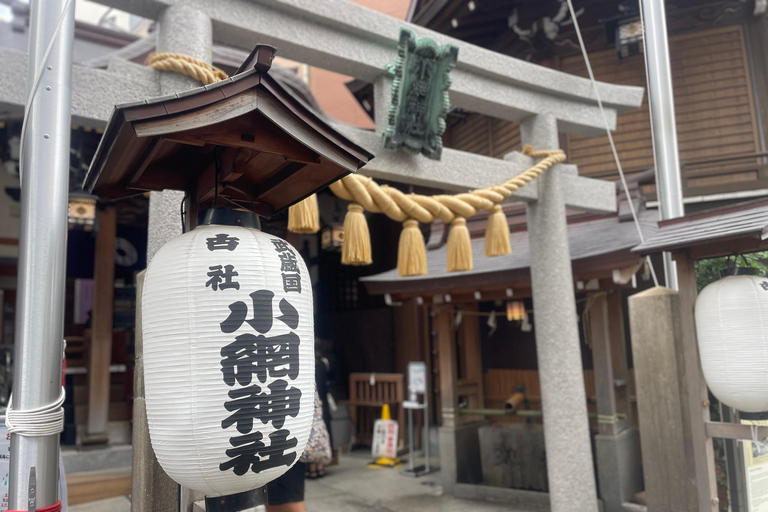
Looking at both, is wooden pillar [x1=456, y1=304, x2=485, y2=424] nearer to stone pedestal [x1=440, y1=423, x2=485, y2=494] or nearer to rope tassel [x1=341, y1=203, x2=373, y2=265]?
stone pedestal [x1=440, y1=423, x2=485, y2=494]

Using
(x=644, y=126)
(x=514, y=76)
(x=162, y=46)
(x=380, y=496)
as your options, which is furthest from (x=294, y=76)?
(x=380, y=496)

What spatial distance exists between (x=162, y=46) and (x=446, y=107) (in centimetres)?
218

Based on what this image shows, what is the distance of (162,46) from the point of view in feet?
11.0

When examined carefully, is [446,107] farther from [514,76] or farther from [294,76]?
[294,76]

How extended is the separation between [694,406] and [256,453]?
10.2 ft

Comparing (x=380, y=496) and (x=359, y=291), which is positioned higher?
(x=359, y=291)

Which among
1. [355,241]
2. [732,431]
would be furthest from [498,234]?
[732,431]

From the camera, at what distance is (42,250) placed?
209 centimetres

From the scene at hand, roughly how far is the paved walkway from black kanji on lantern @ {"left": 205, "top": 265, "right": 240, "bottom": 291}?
5078 millimetres

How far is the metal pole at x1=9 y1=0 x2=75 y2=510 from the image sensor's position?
6.66ft

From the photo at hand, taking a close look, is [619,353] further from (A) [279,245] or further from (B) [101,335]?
(B) [101,335]

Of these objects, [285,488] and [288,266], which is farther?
[285,488]

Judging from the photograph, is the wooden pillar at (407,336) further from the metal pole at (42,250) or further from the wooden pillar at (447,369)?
the metal pole at (42,250)

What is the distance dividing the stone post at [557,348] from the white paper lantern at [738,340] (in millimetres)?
1659
